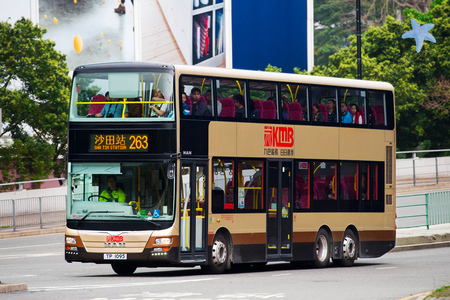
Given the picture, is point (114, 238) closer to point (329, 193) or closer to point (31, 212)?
point (329, 193)

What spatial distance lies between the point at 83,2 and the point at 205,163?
33935mm

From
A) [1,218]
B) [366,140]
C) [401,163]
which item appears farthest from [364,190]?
[401,163]

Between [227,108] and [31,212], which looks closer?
[227,108]

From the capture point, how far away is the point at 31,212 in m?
33.9

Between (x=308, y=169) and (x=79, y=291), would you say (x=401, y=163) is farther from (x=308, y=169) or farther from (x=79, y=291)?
(x=79, y=291)

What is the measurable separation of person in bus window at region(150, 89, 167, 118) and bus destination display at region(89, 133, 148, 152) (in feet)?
1.48

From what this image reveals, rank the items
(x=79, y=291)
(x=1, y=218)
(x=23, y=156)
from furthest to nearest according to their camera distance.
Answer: (x=23, y=156) → (x=1, y=218) → (x=79, y=291)

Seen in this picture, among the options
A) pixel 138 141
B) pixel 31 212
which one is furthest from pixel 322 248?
pixel 31 212

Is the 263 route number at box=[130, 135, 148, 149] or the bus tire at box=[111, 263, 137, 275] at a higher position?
the 263 route number at box=[130, 135, 148, 149]

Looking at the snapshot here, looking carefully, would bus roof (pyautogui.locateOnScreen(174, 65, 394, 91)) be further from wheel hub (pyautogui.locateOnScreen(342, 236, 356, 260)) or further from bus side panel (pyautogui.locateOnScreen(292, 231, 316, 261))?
wheel hub (pyautogui.locateOnScreen(342, 236, 356, 260))

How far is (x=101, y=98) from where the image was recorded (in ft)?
57.4

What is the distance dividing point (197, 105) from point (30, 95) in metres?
22.4

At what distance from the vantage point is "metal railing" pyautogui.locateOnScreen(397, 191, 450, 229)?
2973 centimetres

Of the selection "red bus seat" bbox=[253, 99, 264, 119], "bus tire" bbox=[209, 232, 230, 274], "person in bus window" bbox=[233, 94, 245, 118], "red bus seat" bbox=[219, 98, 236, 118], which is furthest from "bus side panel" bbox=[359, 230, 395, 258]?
"red bus seat" bbox=[219, 98, 236, 118]
